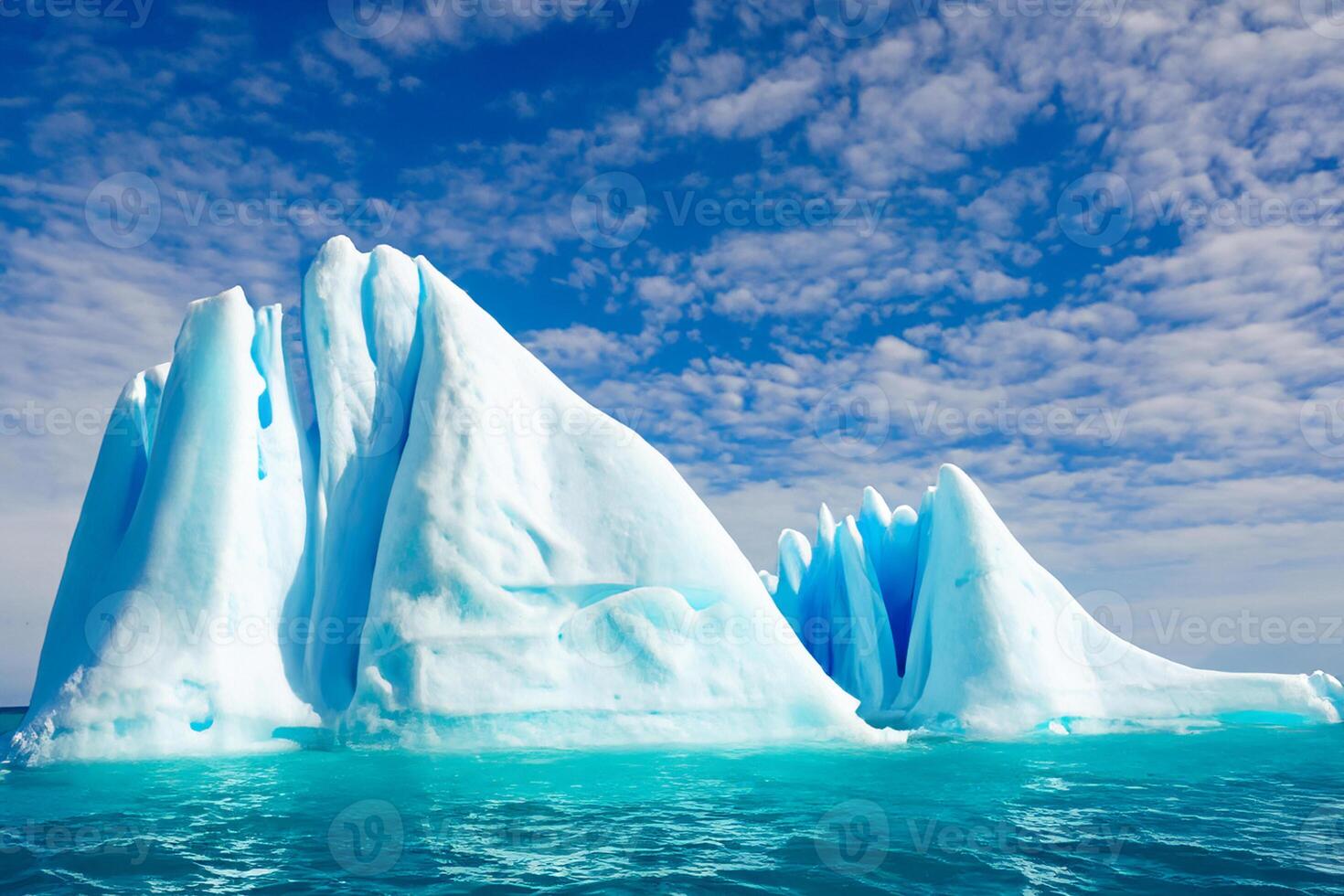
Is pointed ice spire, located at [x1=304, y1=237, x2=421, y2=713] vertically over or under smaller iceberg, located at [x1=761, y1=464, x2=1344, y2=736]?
over

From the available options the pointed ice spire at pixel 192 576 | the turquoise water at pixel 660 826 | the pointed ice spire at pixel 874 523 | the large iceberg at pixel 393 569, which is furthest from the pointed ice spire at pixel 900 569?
the pointed ice spire at pixel 192 576

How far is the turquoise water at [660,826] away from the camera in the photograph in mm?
5410

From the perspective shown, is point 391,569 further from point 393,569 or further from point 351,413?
point 351,413

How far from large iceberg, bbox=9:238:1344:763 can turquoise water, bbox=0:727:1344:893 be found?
0.81 m

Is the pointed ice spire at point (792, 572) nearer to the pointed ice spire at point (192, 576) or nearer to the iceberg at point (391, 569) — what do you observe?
the iceberg at point (391, 569)

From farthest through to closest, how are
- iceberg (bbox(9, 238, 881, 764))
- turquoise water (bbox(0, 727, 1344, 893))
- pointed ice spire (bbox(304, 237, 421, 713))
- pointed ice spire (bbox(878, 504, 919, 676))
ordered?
1. pointed ice spire (bbox(878, 504, 919, 676))
2. pointed ice spire (bbox(304, 237, 421, 713))
3. iceberg (bbox(9, 238, 881, 764))
4. turquoise water (bbox(0, 727, 1344, 893))

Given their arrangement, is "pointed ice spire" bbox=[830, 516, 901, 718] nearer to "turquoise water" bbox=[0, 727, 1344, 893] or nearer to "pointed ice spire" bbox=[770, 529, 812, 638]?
"pointed ice spire" bbox=[770, 529, 812, 638]

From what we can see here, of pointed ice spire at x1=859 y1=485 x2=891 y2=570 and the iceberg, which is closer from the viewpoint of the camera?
the iceberg

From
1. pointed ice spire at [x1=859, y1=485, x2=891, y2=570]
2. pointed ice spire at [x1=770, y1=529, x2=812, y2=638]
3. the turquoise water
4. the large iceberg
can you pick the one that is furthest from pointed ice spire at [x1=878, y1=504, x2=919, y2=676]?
the turquoise water

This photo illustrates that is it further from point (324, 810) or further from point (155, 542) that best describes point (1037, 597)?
point (155, 542)

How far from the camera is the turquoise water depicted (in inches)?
213

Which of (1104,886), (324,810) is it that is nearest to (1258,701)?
(1104,886)

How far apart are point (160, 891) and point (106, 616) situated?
791cm

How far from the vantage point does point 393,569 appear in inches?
485
